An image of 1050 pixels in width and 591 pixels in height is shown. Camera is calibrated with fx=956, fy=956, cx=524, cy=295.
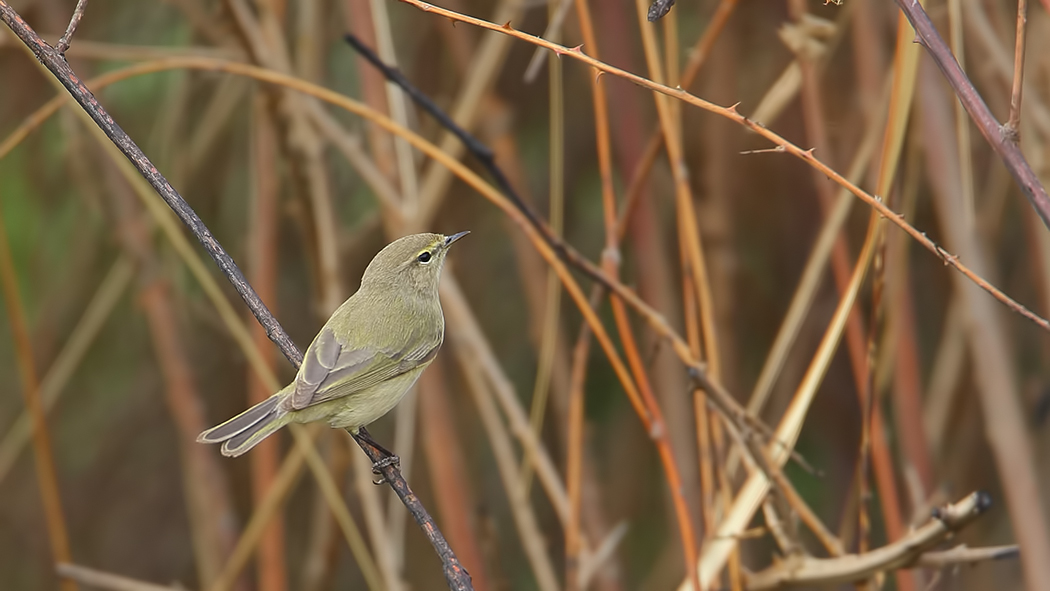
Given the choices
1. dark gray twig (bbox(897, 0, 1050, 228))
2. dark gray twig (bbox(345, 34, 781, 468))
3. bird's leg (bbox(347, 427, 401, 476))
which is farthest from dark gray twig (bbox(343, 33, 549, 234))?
dark gray twig (bbox(897, 0, 1050, 228))

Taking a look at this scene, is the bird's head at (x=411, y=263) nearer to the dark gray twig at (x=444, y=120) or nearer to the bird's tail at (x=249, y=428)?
the dark gray twig at (x=444, y=120)

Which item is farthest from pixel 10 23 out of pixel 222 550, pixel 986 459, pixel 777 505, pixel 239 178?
pixel 986 459

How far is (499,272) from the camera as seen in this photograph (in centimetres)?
388

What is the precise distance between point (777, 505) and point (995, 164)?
5.30ft

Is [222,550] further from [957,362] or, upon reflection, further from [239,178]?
[957,362]

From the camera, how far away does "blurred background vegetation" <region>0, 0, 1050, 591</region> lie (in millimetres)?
2393

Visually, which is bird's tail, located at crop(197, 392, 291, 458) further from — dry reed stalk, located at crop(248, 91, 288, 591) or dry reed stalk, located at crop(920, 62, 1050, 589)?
dry reed stalk, located at crop(920, 62, 1050, 589)

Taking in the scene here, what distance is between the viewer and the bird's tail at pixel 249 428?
5.72 ft

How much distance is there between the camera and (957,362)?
2.77 meters

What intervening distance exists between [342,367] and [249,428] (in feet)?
0.73

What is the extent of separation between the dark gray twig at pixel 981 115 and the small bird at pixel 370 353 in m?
1.06

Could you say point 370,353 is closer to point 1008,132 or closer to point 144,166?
point 144,166

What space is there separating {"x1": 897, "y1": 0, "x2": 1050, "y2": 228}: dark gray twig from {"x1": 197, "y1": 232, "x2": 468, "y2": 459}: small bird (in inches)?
41.9

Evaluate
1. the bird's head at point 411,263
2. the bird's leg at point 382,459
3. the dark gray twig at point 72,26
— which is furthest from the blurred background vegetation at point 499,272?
the dark gray twig at point 72,26
